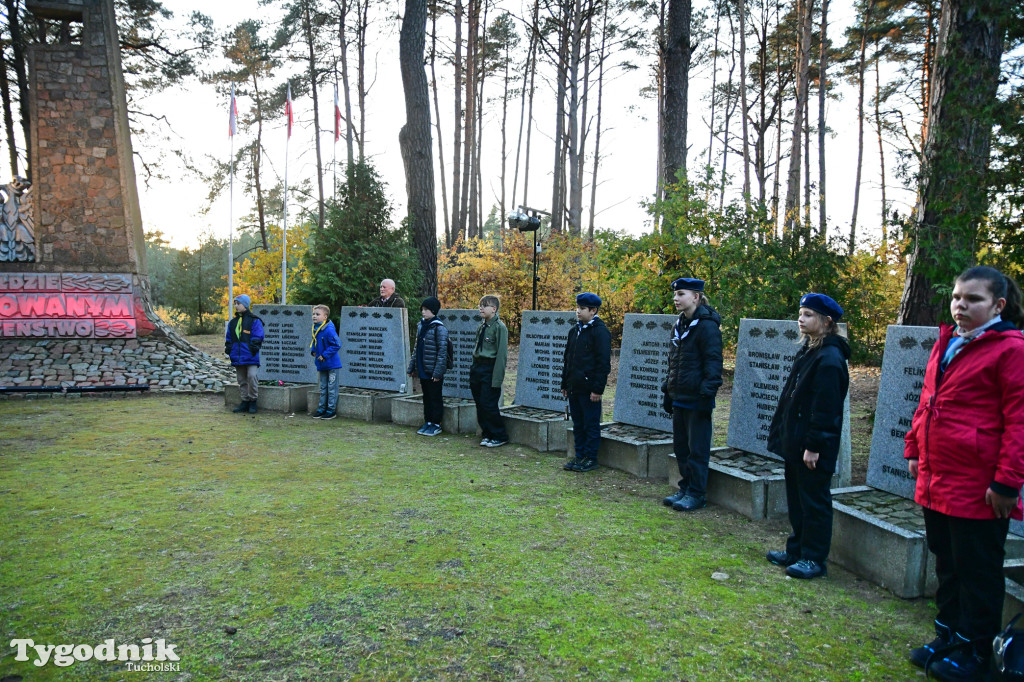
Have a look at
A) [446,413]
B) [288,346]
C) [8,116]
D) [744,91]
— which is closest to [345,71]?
[8,116]

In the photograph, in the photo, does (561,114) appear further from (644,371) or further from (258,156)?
(644,371)

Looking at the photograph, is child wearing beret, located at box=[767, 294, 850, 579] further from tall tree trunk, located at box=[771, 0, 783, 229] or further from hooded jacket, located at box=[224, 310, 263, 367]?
tall tree trunk, located at box=[771, 0, 783, 229]

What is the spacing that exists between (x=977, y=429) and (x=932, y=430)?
195 millimetres

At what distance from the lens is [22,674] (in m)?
2.89

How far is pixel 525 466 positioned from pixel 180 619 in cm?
393

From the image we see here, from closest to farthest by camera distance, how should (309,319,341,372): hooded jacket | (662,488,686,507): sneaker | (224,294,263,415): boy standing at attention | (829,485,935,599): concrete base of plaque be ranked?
(829,485,935,599): concrete base of plaque, (662,488,686,507): sneaker, (309,319,341,372): hooded jacket, (224,294,263,415): boy standing at attention

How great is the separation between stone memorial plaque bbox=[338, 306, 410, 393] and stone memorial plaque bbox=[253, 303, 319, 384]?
2.79 feet

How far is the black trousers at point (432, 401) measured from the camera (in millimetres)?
8461

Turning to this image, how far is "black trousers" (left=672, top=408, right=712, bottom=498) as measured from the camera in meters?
5.36

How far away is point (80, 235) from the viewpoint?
45.8 feet

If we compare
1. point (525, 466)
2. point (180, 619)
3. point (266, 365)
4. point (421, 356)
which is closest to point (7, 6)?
point (266, 365)

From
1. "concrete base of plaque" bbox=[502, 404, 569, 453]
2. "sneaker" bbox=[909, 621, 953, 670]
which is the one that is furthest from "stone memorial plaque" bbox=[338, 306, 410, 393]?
"sneaker" bbox=[909, 621, 953, 670]

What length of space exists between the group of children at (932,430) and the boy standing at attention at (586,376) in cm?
1

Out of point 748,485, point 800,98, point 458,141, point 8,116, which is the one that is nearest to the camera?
point 748,485
